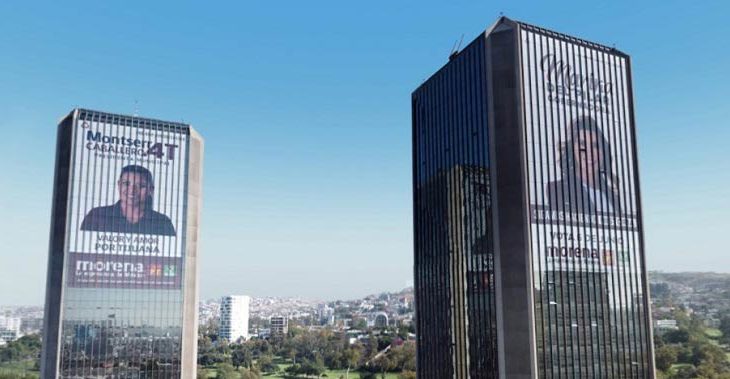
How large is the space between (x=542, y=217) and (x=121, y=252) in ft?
143

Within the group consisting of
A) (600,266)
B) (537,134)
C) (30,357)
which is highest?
(537,134)

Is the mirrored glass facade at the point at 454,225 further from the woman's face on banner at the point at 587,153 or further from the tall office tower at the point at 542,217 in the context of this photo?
the woman's face on banner at the point at 587,153

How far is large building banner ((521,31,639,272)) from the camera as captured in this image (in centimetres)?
4875

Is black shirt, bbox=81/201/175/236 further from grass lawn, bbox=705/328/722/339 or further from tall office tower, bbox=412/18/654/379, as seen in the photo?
grass lawn, bbox=705/328/722/339

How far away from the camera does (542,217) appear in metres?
48.2

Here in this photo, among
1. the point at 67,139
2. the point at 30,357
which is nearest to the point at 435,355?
the point at 67,139

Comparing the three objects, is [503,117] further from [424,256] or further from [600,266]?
[424,256]

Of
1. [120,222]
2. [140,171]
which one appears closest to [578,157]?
[140,171]

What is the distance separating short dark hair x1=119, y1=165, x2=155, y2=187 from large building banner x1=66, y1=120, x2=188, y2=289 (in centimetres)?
11

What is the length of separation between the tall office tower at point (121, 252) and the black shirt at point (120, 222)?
0.35 feet

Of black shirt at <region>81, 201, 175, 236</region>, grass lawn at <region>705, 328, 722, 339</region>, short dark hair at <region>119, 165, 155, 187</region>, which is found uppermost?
short dark hair at <region>119, 165, 155, 187</region>

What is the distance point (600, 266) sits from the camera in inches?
1969

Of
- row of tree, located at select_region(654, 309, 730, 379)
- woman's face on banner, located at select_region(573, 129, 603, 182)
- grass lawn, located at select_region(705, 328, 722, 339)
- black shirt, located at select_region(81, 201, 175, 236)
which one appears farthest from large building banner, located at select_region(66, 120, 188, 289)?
grass lawn, located at select_region(705, 328, 722, 339)

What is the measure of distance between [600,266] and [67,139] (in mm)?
55136
